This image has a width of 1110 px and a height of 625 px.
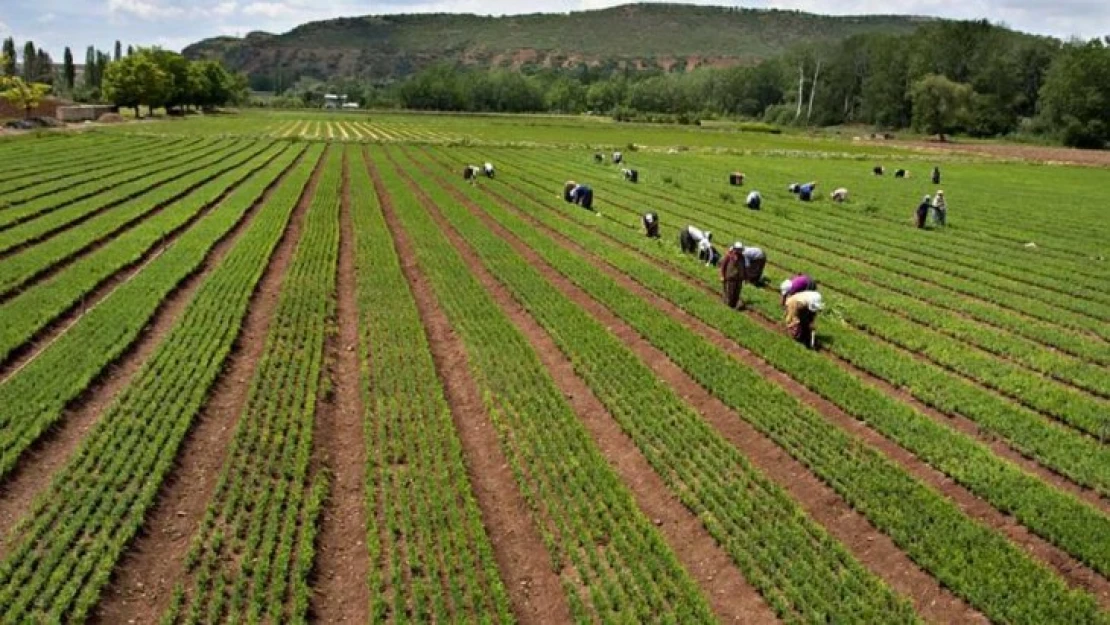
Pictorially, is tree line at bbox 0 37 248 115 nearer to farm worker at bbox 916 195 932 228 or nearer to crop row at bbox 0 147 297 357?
crop row at bbox 0 147 297 357

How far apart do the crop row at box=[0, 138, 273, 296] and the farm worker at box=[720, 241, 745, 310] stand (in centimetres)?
1813

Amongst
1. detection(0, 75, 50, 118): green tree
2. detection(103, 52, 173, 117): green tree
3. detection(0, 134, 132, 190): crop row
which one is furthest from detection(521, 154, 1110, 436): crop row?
detection(103, 52, 173, 117): green tree

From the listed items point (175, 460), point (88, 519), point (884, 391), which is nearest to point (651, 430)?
point (884, 391)

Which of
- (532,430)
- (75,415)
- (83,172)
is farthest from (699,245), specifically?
(83,172)

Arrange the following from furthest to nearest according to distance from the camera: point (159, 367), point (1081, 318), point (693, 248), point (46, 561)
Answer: point (693, 248) → point (1081, 318) → point (159, 367) → point (46, 561)

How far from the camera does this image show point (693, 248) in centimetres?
2869

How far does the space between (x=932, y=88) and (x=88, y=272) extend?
110 meters

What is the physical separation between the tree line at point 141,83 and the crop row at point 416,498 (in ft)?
329

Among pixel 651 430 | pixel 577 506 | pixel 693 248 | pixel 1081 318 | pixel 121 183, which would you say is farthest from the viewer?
pixel 121 183

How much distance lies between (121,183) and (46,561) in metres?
36.3

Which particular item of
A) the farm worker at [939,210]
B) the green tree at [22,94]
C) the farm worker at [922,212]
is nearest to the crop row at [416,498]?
the farm worker at [922,212]

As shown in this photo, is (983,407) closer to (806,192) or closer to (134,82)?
(806,192)

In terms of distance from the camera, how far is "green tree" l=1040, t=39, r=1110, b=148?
319 ft

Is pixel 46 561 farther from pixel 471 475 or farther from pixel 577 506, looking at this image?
pixel 577 506
